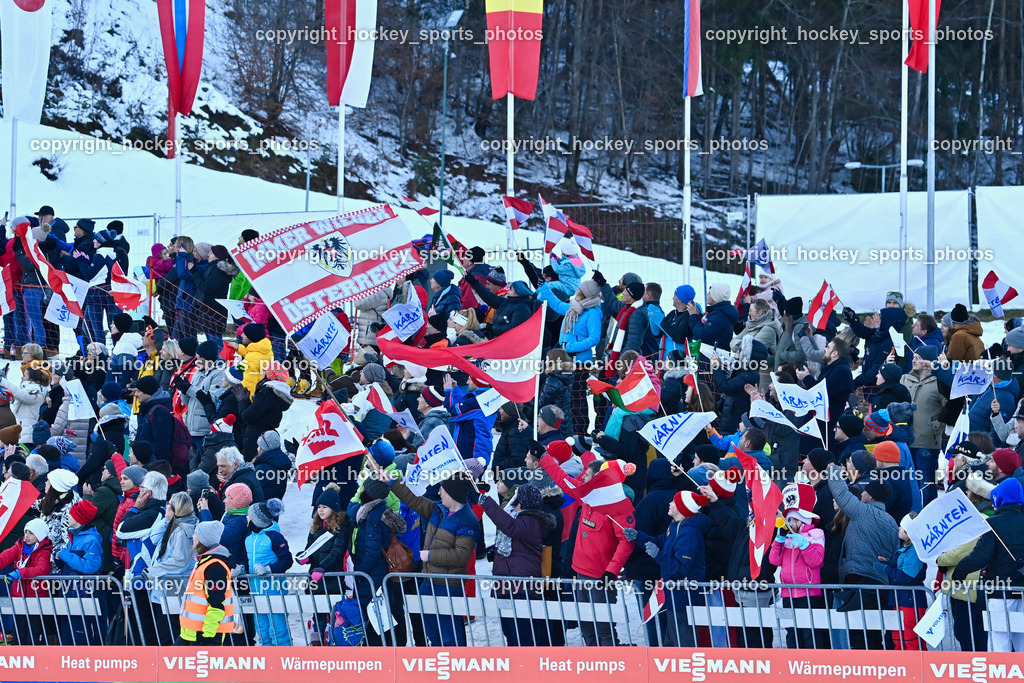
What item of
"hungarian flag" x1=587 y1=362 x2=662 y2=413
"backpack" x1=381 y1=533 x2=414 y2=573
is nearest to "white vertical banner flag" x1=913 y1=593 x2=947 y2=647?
"hungarian flag" x1=587 y1=362 x2=662 y2=413

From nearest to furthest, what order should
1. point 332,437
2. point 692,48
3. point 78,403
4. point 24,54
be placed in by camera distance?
point 332,437 < point 78,403 < point 24,54 < point 692,48

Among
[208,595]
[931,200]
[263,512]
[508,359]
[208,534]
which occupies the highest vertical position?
[931,200]

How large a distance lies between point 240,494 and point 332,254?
86.0 inches

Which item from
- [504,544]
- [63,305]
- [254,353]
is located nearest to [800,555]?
[504,544]

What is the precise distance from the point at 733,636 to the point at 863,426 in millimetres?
2507

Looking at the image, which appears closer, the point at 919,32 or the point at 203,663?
the point at 203,663

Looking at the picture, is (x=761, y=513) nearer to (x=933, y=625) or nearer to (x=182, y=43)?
(x=933, y=625)

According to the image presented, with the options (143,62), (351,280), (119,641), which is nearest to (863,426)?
(351,280)

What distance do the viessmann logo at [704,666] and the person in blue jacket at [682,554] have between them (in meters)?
0.43

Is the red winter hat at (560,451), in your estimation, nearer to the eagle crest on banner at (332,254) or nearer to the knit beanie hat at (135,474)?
the eagle crest on banner at (332,254)

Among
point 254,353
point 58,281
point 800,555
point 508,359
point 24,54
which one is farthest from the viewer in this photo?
point 24,54

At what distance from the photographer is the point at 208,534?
923 centimetres

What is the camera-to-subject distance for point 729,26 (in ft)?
137

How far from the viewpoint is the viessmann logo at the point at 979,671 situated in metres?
8.22
